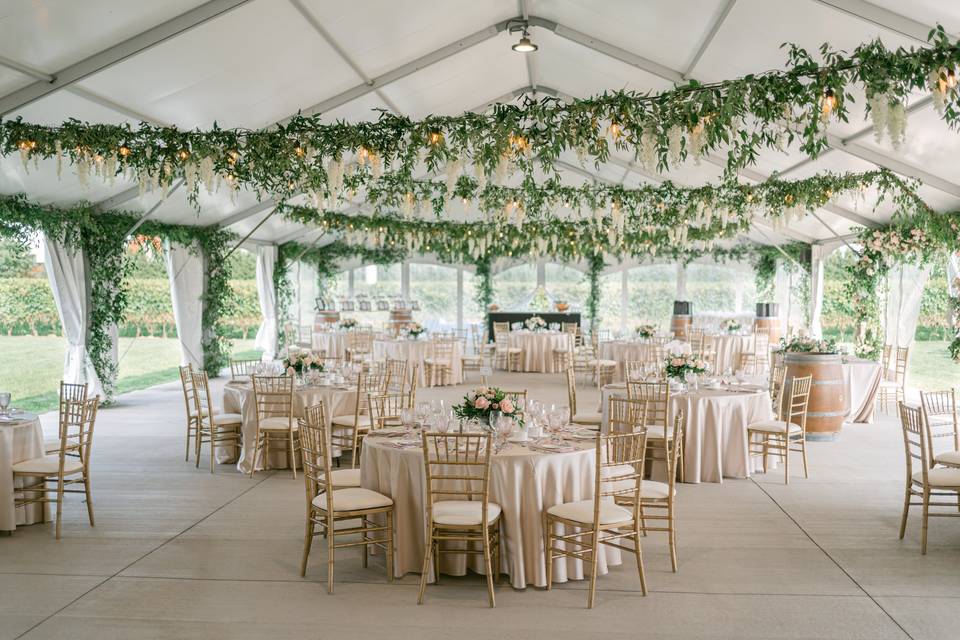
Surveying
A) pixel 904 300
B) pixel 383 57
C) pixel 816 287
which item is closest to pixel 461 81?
pixel 383 57

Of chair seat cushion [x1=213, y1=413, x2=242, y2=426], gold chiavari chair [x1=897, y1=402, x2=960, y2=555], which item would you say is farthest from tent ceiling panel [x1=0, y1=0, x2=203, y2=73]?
gold chiavari chair [x1=897, y1=402, x2=960, y2=555]

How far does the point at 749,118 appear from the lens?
896 centimetres

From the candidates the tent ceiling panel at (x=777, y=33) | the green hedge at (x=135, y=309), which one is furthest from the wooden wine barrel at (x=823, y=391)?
the green hedge at (x=135, y=309)

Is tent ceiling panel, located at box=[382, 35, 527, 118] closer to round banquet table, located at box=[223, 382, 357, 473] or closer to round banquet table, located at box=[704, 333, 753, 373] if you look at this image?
round banquet table, located at box=[223, 382, 357, 473]

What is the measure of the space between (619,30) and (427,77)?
115 inches

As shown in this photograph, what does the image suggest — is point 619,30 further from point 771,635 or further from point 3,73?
point 771,635

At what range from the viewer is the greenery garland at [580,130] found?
188 inches

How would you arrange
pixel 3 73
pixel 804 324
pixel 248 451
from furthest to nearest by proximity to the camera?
pixel 804 324 < pixel 248 451 < pixel 3 73

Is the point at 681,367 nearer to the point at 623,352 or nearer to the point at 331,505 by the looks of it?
the point at 331,505

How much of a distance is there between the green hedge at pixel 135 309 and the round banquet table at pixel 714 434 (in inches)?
362

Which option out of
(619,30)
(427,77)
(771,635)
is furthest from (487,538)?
→ (427,77)

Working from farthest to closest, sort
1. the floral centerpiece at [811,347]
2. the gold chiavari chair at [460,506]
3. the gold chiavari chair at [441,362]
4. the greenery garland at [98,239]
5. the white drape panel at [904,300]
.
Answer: the gold chiavari chair at [441,362] < the white drape panel at [904,300] < the greenery garland at [98,239] < the floral centerpiece at [811,347] < the gold chiavari chair at [460,506]

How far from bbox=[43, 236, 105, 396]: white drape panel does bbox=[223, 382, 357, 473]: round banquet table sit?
3.75m

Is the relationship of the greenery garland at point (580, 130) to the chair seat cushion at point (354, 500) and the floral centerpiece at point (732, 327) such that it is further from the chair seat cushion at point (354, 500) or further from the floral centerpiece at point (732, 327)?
the floral centerpiece at point (732, 327)
